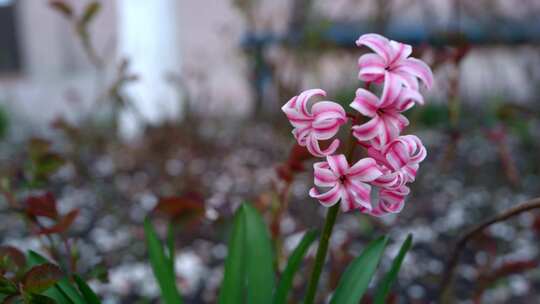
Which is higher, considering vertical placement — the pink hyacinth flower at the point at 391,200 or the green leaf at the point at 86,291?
the pink hyacinth flower at the point at 391,200

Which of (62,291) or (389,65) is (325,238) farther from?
(62,291)

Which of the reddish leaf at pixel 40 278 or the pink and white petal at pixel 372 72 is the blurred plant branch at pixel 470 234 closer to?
the pink and white petal at pixel 372 72

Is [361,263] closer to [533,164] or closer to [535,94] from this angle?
[533,164]

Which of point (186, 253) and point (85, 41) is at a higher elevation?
point (85, 41)

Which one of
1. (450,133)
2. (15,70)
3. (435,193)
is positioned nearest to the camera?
(450,133)

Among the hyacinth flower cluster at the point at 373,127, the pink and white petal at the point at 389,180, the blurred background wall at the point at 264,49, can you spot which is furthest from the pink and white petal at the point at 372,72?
the blurred background wall at the point at 264,49

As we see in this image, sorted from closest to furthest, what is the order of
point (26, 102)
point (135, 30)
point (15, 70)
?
point (135, 30) → point (26, 102) → point (15, 70)

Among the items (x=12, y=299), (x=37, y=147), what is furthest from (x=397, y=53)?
(x=37, y=147)

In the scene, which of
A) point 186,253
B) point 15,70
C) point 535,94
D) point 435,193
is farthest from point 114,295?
point 15,70

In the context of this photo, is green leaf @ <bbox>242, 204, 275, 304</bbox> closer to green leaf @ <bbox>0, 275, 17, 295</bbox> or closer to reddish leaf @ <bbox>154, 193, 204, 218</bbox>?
reddish leaf @ <bbox>154, 193, 204, 218</bbox>
